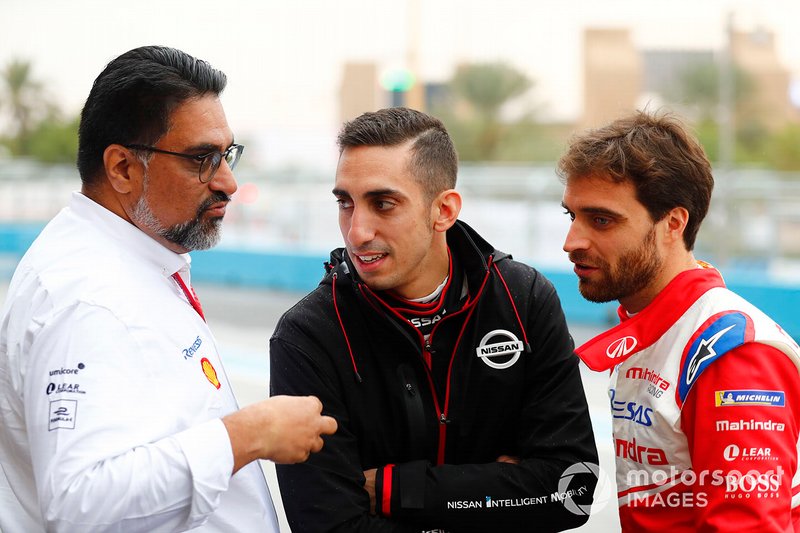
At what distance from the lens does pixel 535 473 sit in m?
2.59

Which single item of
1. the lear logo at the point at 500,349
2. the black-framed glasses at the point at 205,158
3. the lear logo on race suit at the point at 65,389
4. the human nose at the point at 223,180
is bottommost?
the lear logo at the point at 500,349

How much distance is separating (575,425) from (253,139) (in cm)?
3356

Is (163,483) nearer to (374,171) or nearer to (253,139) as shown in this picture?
(374,171)

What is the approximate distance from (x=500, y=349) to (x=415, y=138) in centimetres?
66

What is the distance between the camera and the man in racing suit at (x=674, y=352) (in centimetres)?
221

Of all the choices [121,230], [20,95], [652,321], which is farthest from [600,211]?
[20,95]

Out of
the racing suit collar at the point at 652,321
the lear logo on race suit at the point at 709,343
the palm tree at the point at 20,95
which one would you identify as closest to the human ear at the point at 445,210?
the racing suit collar at the point at 652,321

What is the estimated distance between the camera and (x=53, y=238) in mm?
2281

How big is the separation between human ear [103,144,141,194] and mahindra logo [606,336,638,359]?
4.43 ft

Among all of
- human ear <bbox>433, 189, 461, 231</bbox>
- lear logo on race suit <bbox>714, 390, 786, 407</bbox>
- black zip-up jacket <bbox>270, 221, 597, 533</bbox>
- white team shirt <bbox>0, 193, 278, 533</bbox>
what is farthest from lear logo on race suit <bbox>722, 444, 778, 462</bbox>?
white team shirt <bbox>0, 193, 278, 533</bbox>

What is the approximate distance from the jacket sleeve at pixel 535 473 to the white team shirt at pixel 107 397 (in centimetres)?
43

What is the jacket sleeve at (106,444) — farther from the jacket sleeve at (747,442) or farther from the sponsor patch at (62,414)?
the jacket sleeve at (747,442)

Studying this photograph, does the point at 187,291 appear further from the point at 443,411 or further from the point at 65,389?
the point at 443,411

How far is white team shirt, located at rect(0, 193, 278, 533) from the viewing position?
6.31ft
